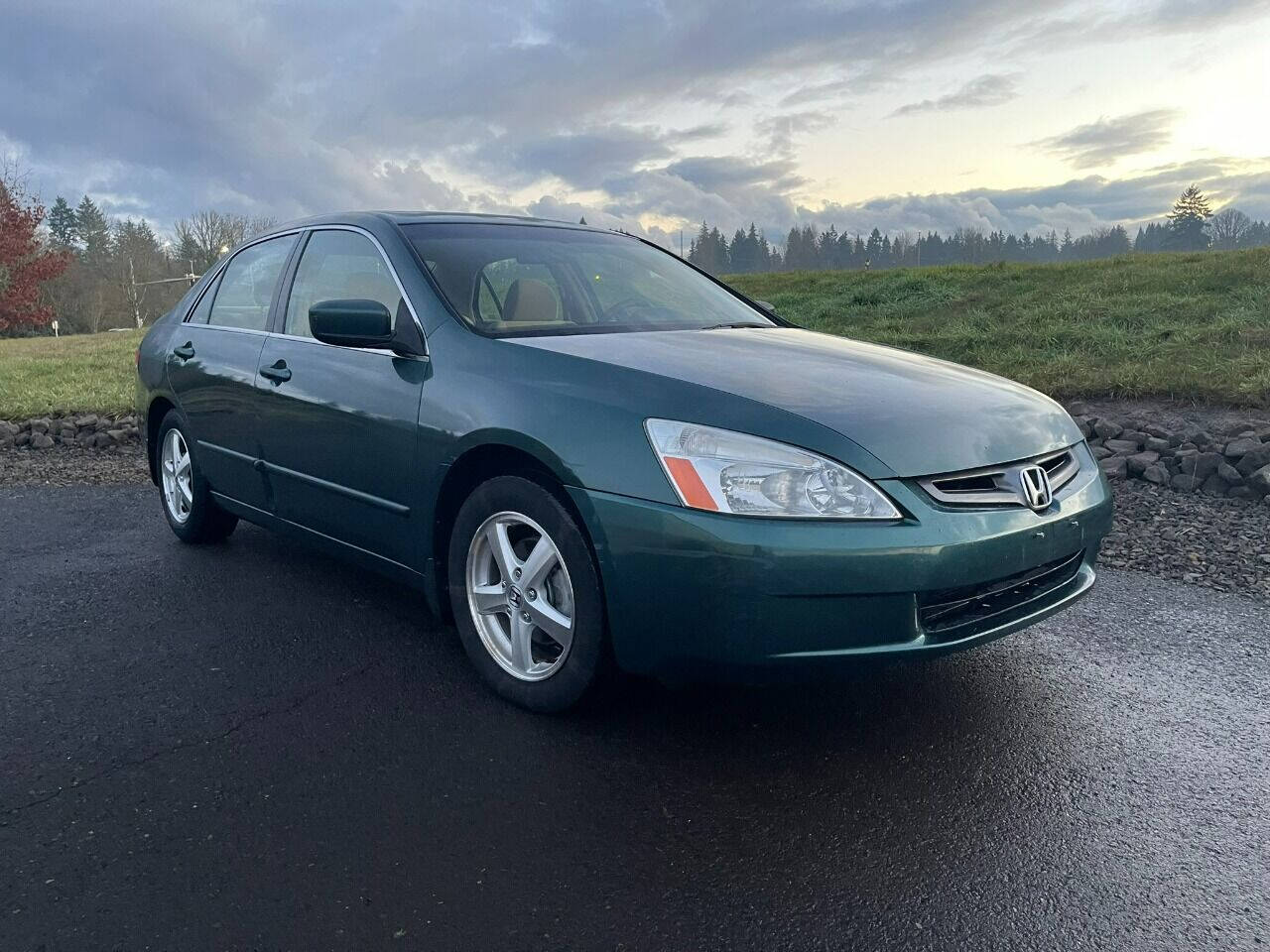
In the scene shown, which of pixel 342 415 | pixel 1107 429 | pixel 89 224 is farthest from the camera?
pixel 89 224

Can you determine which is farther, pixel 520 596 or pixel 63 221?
pixel 63 221

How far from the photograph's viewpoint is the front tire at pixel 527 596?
301 centimetres

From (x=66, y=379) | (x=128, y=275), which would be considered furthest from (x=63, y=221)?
(x=66, y=379)

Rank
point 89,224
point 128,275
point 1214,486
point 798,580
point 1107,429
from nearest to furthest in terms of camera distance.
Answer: point 798,580, point 1214,486, point 1107,429, point 128,275, point 89,224

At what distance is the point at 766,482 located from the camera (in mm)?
2730

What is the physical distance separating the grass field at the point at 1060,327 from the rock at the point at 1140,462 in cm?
125

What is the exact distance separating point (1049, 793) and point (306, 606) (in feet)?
10.1

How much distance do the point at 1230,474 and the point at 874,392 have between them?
3.76m

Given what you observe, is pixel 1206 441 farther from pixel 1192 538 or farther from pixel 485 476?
pixel 485 476

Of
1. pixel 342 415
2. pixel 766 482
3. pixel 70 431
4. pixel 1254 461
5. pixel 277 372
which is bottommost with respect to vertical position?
pixel 1254 461

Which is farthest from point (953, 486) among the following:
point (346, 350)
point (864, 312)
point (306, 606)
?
point (864, 312)

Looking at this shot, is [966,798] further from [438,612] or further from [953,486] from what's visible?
[438,612]

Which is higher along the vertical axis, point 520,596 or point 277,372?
point 277,372

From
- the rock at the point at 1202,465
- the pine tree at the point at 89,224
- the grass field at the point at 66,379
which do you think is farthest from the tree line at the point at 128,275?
the rock at the point at 1202,465
